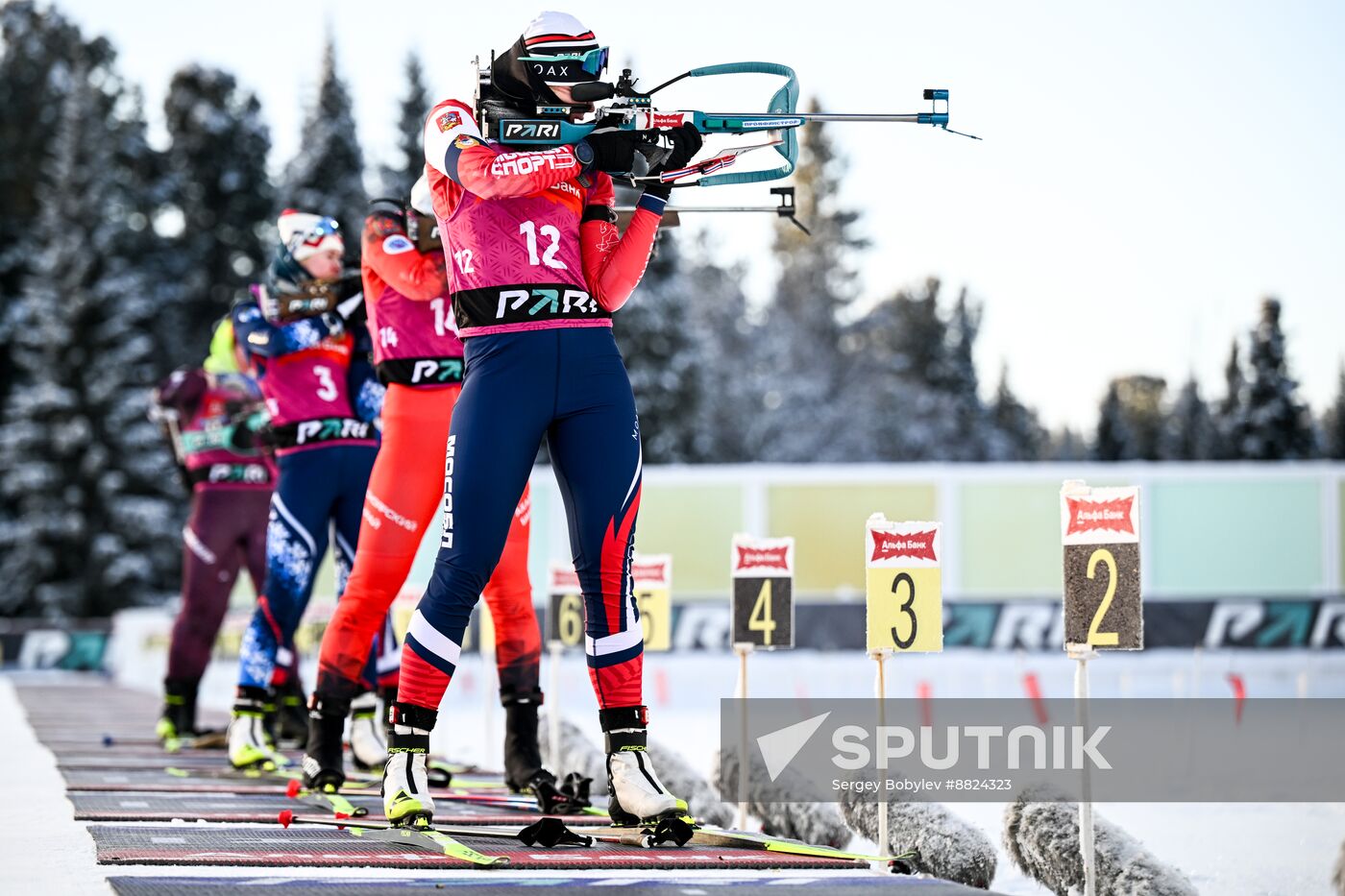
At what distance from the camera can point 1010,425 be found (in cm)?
6900

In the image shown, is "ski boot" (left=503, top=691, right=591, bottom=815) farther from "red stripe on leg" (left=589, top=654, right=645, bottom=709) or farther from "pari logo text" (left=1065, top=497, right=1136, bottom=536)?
"pari logo text" (left=1065, top=497, right=1136, bottom=536)

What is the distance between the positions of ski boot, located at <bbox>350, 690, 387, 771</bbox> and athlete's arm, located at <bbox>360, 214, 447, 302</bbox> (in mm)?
2005

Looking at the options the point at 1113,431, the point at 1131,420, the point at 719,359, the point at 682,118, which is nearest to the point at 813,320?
the point at 719,359

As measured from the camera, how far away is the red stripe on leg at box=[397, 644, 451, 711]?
4.74 m

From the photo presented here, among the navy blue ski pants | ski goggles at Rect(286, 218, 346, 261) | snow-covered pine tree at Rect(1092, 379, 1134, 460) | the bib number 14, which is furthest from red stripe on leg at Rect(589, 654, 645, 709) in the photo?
snow-covered pine tree at Rect(1092, 379, 1134, 460)

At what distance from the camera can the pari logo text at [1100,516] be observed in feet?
14.6

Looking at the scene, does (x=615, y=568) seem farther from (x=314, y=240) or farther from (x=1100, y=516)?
(x=314, y=240)

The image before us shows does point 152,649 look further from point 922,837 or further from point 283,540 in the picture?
point 922,837

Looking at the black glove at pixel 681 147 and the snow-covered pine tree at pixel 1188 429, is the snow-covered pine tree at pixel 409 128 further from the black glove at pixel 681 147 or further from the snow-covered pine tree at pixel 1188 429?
the black glove at pixel 681 147

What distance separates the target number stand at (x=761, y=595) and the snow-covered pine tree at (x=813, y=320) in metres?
48.1

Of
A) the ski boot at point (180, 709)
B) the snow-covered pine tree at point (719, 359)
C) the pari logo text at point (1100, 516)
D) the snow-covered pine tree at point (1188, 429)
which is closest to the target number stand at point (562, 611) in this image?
the ski boot at point (180, 709)

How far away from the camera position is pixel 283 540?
7.24 m

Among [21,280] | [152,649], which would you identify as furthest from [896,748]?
[21,280]

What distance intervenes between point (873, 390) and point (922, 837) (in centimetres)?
5385
